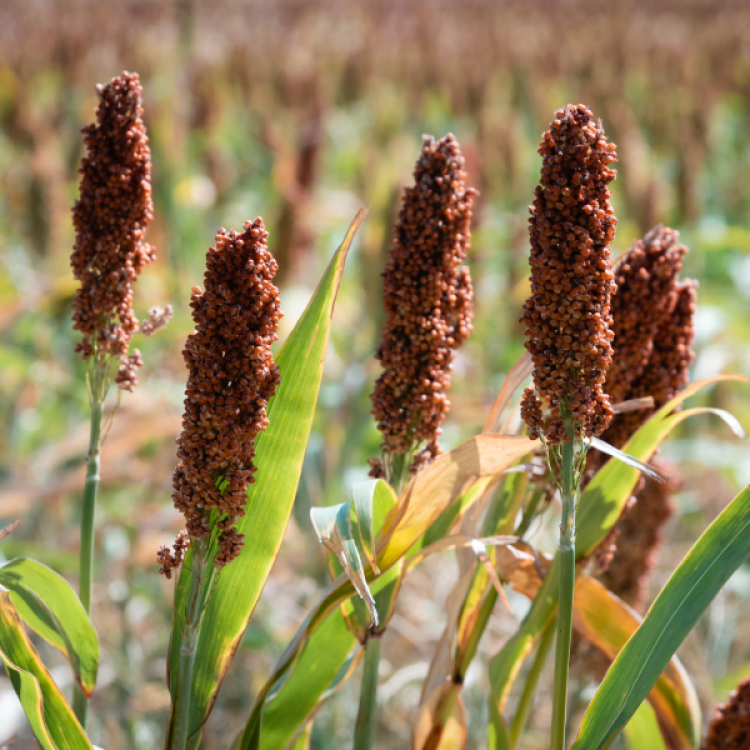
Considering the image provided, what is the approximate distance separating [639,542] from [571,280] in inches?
37.9

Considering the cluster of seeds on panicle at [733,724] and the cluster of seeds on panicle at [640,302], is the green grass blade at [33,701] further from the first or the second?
the cluster of seeds on panicle at [733,724]

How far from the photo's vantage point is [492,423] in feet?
4.16

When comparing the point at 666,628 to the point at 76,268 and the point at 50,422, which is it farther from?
the point at 50,422

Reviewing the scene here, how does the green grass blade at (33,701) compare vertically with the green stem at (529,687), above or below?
below

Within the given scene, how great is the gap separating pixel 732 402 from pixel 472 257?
137 cm

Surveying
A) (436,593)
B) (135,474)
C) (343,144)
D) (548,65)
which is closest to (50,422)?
(135,474)

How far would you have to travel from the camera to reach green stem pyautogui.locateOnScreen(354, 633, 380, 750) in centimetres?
116

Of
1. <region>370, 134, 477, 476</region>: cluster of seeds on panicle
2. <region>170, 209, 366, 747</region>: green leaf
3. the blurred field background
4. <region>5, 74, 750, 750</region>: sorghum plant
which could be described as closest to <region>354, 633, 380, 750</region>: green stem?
<region>5, 74, 750, 750</region>: sorghum plant

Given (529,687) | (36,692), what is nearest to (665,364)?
(529,687)

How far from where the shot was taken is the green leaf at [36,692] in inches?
39.4

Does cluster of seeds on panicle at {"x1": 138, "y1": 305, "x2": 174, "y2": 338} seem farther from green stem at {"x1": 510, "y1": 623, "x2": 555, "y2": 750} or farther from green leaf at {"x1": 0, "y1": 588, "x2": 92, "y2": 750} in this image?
green stem at {"x1": 510, "y1": 623, "x2": 555, "y2": 750}

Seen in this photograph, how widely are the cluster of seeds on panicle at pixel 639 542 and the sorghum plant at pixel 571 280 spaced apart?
0.77m

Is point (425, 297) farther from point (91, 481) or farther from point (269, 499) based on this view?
point (91, 481)

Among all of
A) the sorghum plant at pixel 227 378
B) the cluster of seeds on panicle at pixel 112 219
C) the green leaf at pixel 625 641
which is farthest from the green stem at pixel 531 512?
the cluster of seeds on panicle at pixel 112 219
